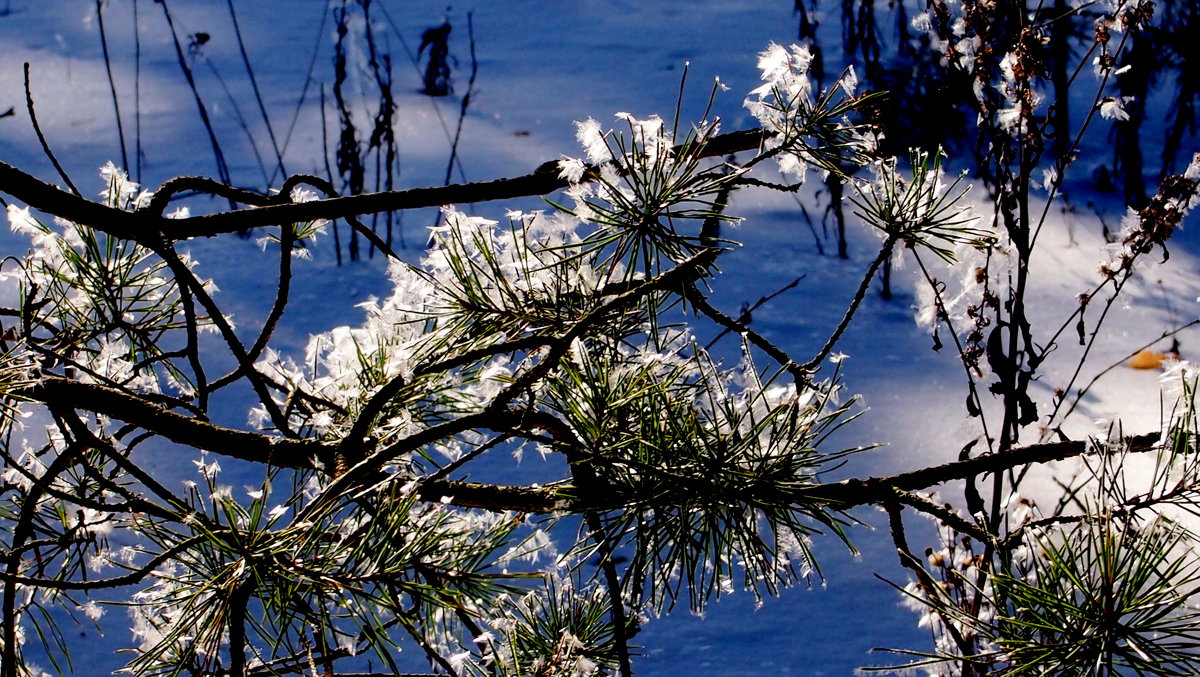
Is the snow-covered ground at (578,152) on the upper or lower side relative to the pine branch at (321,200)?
upper

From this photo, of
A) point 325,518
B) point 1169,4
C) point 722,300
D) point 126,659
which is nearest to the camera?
point 325,518

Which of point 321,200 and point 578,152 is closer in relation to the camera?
point 321,200

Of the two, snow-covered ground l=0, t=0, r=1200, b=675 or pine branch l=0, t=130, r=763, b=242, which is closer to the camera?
pine branch l=0, t=130, r=763, b=242

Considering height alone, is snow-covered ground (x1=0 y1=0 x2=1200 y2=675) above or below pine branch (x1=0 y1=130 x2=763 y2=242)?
above

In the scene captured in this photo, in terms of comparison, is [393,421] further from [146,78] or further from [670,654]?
[146,78]

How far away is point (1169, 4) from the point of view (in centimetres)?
303

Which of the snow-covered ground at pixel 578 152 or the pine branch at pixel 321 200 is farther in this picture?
the snow-covered ground at pixel 578 152

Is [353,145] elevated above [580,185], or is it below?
above

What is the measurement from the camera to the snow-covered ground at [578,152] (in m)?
1.92

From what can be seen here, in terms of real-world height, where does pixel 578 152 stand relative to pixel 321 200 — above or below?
above

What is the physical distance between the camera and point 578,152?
335cm

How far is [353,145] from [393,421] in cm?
209

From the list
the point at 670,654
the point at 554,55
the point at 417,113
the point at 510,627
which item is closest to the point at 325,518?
the point at 510,627

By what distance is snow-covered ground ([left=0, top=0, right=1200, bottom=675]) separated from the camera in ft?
6.28
